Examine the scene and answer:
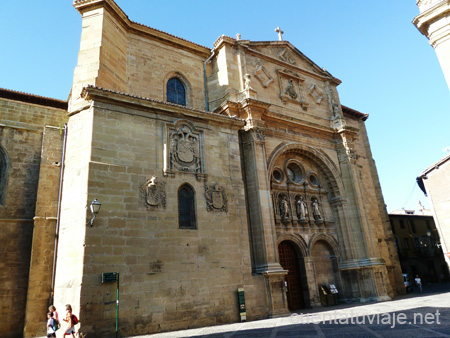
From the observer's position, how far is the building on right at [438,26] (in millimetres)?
9438

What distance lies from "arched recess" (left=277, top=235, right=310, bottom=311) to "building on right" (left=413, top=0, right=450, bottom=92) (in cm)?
921

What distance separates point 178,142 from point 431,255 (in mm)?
31585

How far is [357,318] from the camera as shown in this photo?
406 inches

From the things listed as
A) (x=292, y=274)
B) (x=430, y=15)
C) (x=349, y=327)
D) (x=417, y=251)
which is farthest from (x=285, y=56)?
(x=417, y=251)

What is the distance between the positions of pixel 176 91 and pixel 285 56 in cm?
701

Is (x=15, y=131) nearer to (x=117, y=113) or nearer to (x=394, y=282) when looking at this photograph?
(x=117, y=113)

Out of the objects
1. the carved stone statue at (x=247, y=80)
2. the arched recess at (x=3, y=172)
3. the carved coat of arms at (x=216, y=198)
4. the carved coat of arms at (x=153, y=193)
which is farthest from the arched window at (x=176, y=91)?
the arched recess at (x=3, y=172)

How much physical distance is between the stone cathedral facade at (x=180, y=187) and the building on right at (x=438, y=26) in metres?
7.09

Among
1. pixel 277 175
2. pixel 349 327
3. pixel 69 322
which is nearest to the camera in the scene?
pixel 69 322

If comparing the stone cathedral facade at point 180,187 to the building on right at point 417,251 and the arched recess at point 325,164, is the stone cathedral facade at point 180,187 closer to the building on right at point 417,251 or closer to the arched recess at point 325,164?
the arched recess at point 325,164

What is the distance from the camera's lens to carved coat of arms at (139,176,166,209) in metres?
10.7

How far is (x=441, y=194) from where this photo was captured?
24.2 meters

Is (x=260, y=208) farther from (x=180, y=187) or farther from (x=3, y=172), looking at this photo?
(x=3, y=172)

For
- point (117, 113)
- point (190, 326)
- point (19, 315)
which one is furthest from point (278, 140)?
point (19, 315)
